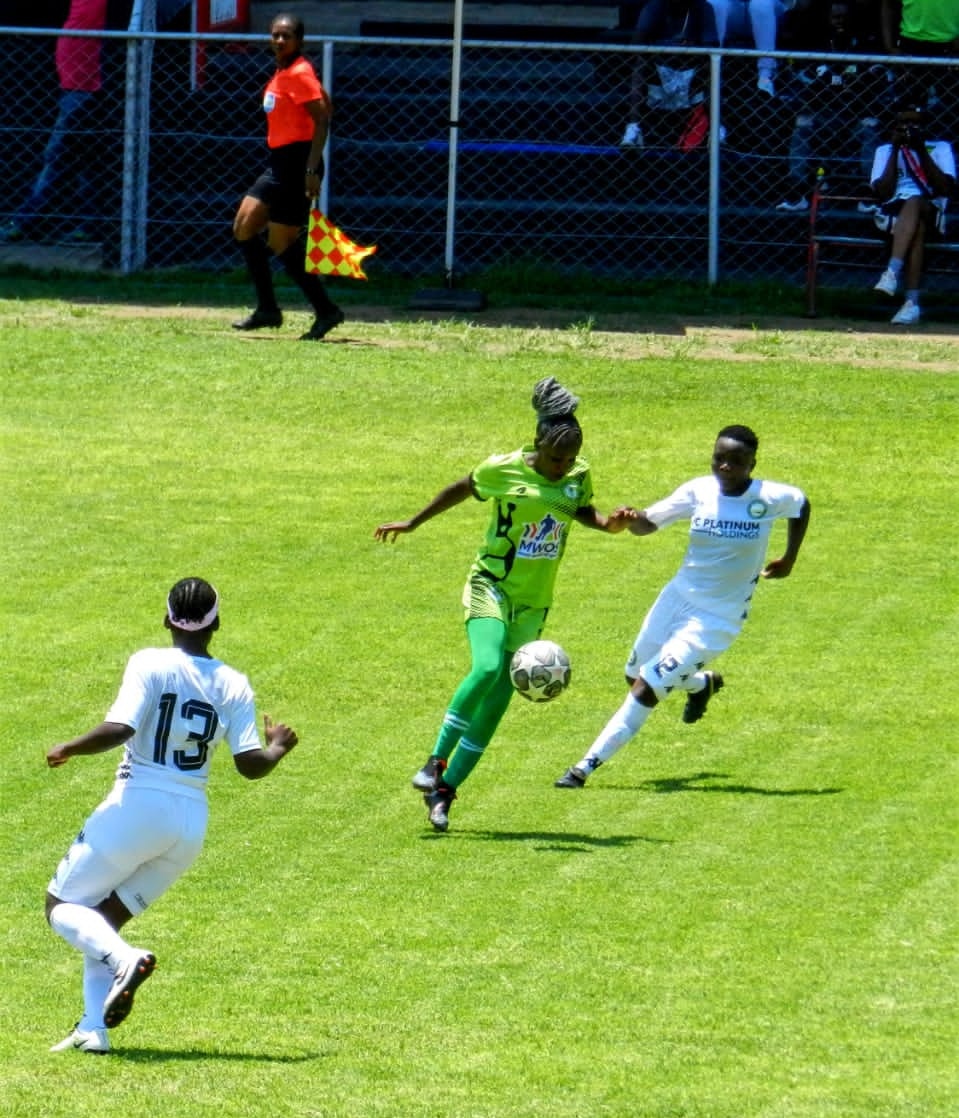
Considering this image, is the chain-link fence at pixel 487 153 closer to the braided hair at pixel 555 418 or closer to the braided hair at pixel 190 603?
the braided hair at pixel 555 418

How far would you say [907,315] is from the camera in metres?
20.7

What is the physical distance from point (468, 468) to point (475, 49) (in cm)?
653

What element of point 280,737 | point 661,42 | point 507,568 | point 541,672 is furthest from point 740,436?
point 661,42

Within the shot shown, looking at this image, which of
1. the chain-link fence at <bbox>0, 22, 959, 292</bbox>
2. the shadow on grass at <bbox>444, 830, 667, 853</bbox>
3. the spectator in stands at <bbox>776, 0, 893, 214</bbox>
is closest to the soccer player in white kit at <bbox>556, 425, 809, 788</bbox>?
the shadow on grass at <bbox>444, 830, 667, 853</bbox>

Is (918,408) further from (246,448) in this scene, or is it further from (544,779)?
(544,779)

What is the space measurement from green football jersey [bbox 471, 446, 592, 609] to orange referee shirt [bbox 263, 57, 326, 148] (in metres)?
8.64

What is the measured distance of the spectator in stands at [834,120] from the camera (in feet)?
70.4

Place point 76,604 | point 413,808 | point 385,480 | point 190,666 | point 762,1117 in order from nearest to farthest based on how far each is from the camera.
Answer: point 762,1117
point 190,666
point 413,808
point 76,604
point 385,480

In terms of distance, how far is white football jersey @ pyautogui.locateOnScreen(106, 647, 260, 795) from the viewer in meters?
8.03

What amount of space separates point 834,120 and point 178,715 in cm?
1502

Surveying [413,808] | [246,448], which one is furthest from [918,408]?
[413,808]

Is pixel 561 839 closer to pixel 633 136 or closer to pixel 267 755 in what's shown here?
pixel 267 755

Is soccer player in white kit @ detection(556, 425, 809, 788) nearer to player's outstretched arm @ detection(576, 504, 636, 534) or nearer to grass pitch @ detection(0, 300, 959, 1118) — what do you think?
player's outstretched arm @ detection(576, 504, 636, 534)

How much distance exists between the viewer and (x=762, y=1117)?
7.31m
